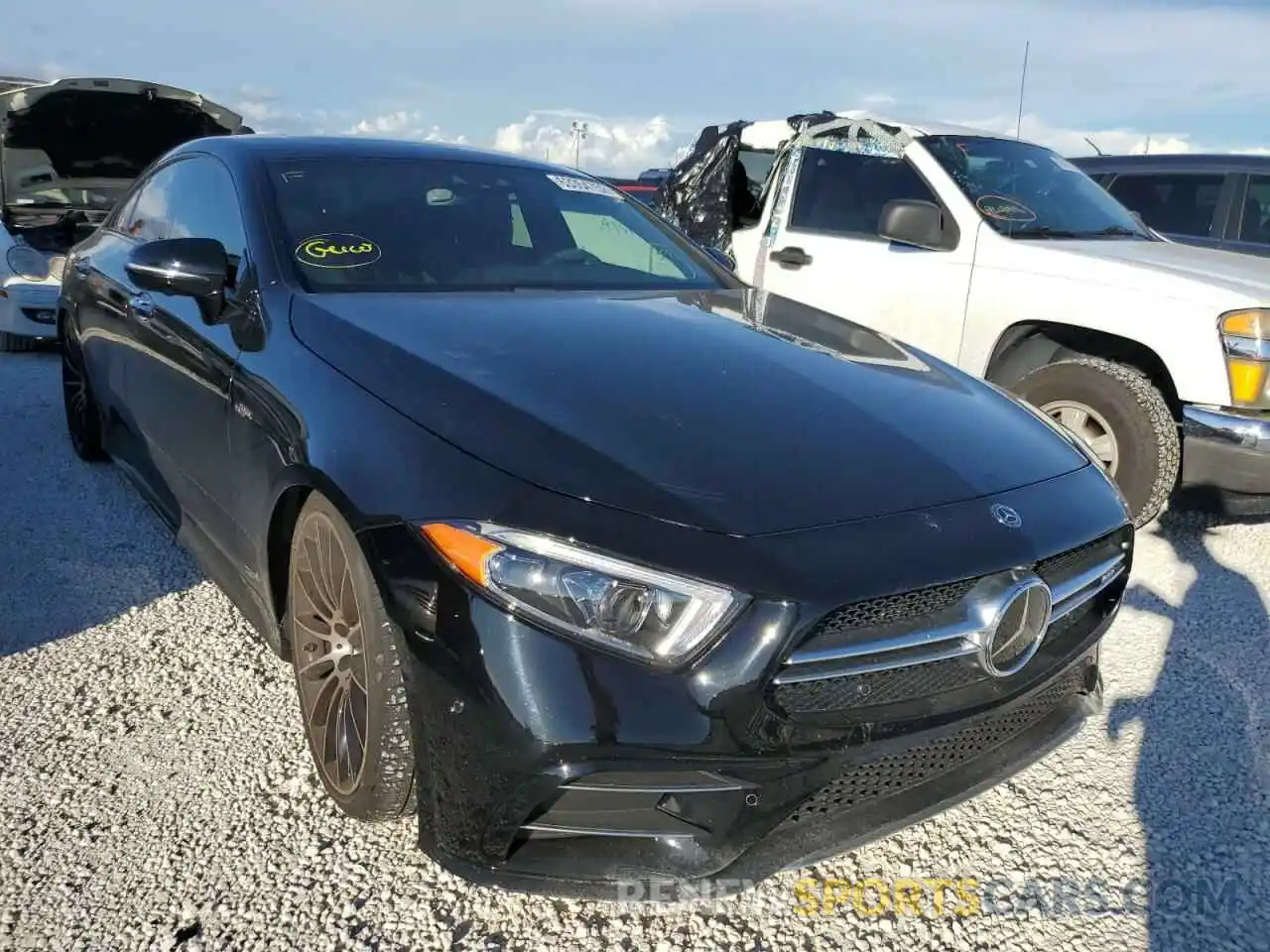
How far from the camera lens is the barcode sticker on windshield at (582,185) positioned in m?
3.59

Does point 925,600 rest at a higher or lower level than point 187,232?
lower

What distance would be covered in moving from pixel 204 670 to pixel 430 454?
1452 millimetres

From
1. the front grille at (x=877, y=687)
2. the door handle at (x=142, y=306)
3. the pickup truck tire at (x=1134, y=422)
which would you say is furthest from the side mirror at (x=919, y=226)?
the front grille at (x=877, y=687)

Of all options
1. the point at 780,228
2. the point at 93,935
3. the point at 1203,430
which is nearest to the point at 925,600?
the point at 93,935

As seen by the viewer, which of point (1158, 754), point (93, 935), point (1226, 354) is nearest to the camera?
point (93, 935)

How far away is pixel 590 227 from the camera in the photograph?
3451mm

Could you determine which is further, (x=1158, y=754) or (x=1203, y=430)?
(x=1203, y=430)

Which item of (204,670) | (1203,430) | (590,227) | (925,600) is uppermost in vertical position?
(590,227)

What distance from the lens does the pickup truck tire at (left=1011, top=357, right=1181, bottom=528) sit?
3988mm

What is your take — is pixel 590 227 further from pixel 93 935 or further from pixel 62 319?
pixel 62 319

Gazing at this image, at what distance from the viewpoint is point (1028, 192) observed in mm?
5082

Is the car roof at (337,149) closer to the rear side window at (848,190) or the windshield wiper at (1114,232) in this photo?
the rear side window at (848,190)

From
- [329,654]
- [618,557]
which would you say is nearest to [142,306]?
[329,654]

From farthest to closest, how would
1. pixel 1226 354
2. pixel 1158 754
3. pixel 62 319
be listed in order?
pixel 62 319 < pixel 1226 354 < pixel 1158 754
